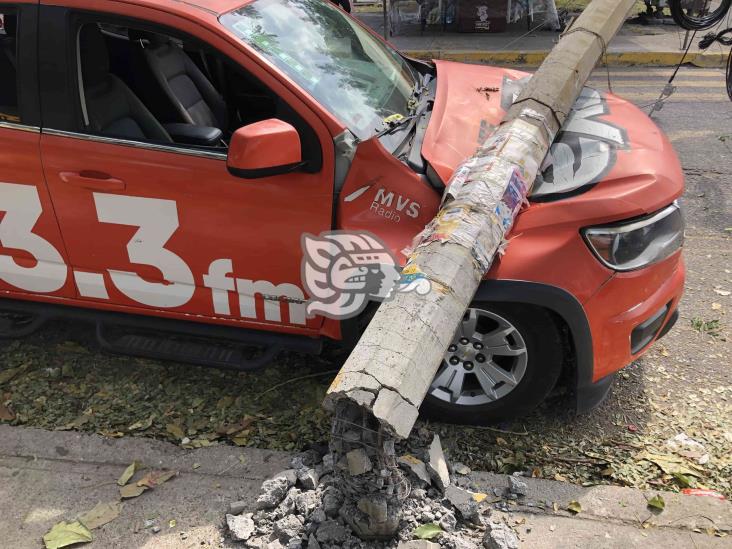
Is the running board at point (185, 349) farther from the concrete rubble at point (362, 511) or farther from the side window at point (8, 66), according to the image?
the side window at point (8, 66)

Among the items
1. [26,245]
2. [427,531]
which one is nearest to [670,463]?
[427,531]

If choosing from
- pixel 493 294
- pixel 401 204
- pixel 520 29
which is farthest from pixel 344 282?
pixel 520 29

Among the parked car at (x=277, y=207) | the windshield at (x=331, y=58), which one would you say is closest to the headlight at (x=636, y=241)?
the parked car at (x=277, y=207)

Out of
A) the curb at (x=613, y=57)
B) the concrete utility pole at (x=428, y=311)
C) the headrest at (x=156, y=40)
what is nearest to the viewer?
the concrete utility pole at (x=428, y=311)

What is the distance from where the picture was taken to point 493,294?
8.55 ft

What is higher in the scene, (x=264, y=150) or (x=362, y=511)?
(x=264, y=150)

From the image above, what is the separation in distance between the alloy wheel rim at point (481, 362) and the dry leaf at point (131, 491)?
4.36 feet

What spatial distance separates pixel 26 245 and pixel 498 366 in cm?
228

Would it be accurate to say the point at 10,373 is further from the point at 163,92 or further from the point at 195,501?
the point at 163,92

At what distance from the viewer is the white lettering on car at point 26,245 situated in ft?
9.57

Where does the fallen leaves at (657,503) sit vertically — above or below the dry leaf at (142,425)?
above

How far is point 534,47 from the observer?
11352mm

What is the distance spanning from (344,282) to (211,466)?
1.00m

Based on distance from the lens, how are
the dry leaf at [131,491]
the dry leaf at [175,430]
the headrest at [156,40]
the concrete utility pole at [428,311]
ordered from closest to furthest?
the concrete utility pole at [428,311]
the dry leaf at [131,491]
the dry leaf at [175,430]
the headrest at [156,40]
